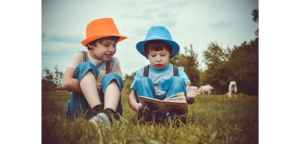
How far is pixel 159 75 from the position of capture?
1817 millimetres

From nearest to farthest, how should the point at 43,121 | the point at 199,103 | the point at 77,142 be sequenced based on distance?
the point at 77,142 → the point at 43,121 → the point at 199,103

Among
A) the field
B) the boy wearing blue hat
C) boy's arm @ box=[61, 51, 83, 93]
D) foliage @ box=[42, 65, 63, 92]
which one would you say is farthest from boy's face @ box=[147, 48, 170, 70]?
foliage @ box=[42, 65, 63, 92]

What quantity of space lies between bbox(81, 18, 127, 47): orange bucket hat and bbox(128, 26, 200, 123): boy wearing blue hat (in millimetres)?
279

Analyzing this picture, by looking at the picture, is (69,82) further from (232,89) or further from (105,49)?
(232,89)

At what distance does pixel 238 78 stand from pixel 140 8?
987 mm

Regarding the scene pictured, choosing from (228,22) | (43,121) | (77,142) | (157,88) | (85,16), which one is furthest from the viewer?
(157,88)

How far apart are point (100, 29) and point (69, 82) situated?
1.74 feet

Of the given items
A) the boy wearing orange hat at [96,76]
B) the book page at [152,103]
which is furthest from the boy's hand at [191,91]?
the boy wearing orange hat at [96,76]

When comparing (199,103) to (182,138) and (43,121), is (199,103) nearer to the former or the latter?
(182,138)

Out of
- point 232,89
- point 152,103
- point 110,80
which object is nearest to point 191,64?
point 232,89

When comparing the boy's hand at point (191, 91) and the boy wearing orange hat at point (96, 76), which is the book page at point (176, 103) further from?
the boy wearing orange hat at point (96, 76)

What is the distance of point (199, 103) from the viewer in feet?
8.14

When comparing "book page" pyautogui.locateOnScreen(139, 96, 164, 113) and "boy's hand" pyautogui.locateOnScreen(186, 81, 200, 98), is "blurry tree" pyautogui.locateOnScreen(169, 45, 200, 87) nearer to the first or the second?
"boy's hand" pyautogui.locateOnScreen(186, 81, 200, 98)
